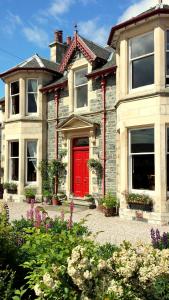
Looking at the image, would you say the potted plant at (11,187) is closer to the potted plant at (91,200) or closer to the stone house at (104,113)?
the stone house at (104,113)

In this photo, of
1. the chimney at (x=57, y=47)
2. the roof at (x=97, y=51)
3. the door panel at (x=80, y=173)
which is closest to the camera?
the door panel at (x=80, y=173)

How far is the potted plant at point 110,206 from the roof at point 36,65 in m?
8.49

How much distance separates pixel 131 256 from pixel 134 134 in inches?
356

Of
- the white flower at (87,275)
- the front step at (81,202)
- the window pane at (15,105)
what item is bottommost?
the front step at (81,202)

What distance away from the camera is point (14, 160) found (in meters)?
17.4

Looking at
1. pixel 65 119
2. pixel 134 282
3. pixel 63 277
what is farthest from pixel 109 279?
pixel 65 119

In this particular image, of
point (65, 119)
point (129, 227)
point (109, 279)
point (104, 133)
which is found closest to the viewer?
point (109, 279)

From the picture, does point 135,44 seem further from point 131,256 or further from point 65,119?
point 131,256

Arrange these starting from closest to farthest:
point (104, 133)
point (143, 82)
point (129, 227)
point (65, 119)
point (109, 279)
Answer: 1. point (109, 279)
2. point (129, 227)
3. point (143, 82)
4. point (104, 133)
5. point (65, 119)

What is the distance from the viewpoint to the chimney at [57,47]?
19297 millimetres

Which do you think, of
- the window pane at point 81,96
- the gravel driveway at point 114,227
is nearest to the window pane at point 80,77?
the window pane at point 81,96

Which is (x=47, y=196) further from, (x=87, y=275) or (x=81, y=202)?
(x=87, y=275)

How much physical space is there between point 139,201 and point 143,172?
1.16 m

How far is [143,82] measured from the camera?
11.5m
